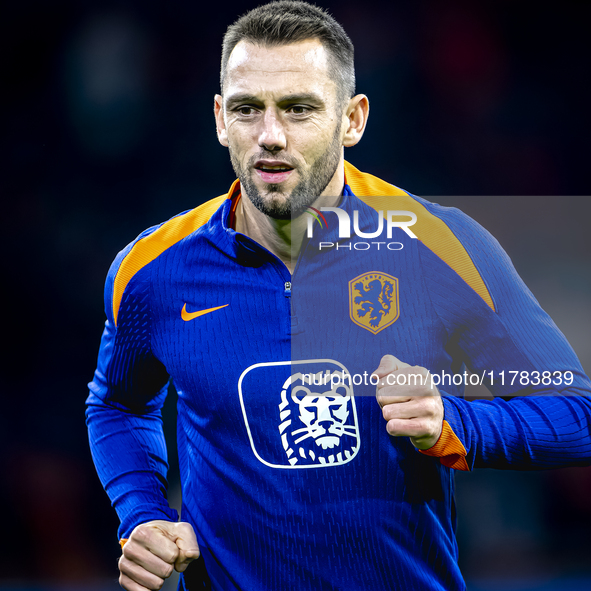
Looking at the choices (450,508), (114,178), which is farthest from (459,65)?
(450,508)

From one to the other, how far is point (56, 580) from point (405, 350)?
1732 millimetres

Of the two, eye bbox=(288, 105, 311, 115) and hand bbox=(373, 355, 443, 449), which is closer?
hand bbox=(373, 355, 443, 449)

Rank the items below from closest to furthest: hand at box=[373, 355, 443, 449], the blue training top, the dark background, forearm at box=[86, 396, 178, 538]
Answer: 1. hand at box=[373, 355, 443, 449]
2. the blue training top
3. forearm at box=[86, 396, 178, 538]
4. the dark background

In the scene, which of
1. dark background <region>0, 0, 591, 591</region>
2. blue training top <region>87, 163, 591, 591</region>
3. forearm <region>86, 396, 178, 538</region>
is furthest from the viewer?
dark background <region>0, 0, 591, 591</region>

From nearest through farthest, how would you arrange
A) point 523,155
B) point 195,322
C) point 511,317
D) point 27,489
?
point 511,317 → point 195,322 → point 523,155 → point 27,489

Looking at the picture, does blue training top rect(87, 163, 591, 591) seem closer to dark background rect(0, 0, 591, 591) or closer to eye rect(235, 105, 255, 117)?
eye rect(235, 105, 255, 117)

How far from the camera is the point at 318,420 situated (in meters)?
1.09

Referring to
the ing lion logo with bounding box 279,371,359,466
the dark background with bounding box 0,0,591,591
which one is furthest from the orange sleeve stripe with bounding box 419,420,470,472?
the dark background with bounding box 0,0,591,591

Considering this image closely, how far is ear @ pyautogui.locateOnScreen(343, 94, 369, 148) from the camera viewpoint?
1.20 metres

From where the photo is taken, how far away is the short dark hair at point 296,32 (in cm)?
110

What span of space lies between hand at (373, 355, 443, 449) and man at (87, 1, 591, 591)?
0.10 meters

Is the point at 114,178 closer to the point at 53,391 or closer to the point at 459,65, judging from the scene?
the point at 53,391

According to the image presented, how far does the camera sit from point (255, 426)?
1095mm

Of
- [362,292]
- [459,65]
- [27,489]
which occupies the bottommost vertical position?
[27,489]
